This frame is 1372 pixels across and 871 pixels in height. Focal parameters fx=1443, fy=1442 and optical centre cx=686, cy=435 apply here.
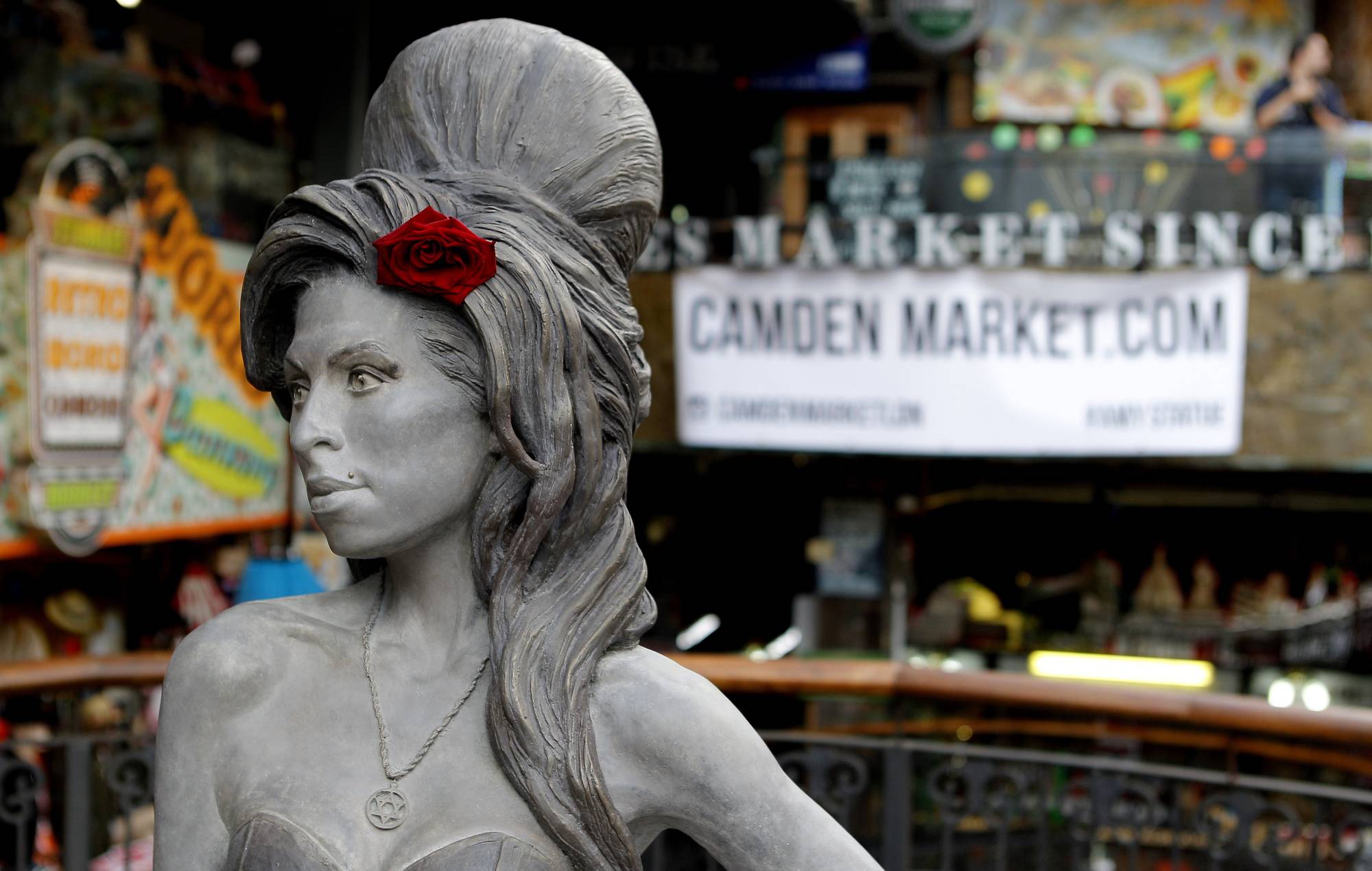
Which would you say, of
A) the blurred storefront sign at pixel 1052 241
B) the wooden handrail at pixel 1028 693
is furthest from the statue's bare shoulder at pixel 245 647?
the blurred storefront sign at pixel 1052 241

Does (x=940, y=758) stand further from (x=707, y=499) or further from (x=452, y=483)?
(x=452, y=483)

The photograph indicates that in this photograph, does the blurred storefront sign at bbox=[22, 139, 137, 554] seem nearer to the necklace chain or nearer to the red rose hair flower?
the necklace chain

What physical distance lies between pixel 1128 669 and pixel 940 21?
3667 mm

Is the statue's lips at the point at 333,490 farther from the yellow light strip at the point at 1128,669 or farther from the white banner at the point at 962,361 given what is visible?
the yellow light strip at the point at 1128,669

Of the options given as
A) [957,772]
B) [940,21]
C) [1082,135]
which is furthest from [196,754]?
[1082,135]

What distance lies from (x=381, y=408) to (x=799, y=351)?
18.2ft

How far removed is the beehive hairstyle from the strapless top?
39 millimetres

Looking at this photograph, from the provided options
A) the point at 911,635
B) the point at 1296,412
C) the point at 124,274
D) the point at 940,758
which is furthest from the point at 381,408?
the point at 911,635

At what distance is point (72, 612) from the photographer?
5.50m

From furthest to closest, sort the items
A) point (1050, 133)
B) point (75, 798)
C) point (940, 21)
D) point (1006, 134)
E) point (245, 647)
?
1. point (1050, 133)
2. point (1006, 134)
3. point (940, 21)
4. point (75, 798)
5. point (245, 647)

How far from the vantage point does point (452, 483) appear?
4.59 feet

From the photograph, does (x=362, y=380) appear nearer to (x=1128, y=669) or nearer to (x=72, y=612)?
(x=72, y=612)

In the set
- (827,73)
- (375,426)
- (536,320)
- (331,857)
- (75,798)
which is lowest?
(75,798)

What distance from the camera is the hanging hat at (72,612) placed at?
17.8ft
